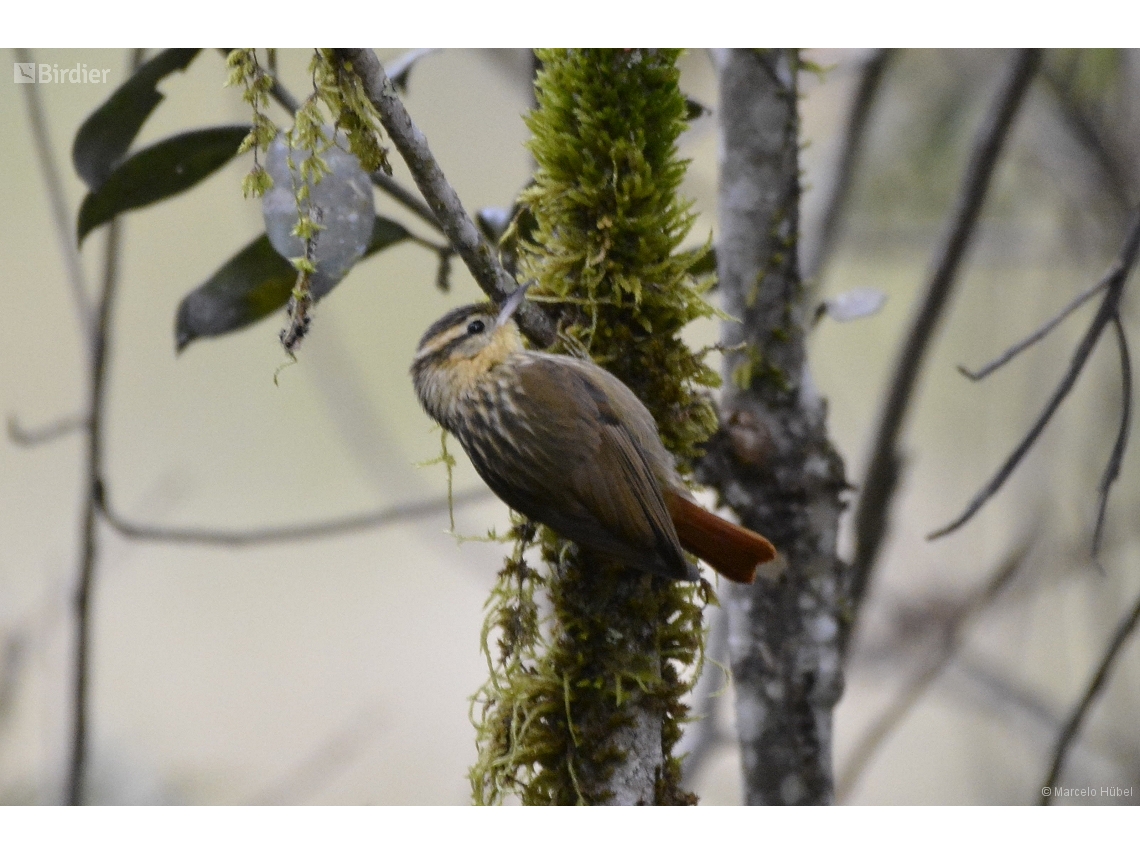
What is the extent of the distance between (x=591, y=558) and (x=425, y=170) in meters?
0.60

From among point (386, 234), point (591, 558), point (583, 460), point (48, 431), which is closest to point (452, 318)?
point (386, 234)

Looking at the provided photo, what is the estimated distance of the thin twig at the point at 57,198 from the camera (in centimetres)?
192

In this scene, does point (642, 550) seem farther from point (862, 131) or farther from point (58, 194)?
point (862, 131)

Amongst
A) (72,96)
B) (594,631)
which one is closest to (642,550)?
(594,631)

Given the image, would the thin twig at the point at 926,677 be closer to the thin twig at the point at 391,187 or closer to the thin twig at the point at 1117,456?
the thin twig at the point at 1117,456

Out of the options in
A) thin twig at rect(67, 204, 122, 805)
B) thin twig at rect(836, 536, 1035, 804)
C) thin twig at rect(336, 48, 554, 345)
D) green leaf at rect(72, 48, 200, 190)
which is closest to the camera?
thin twig at rect(336, 48, 554, 345)

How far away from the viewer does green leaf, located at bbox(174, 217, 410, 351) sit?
1810 millimetres

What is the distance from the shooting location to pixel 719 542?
1590mm

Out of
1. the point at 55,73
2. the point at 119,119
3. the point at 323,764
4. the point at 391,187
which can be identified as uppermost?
the point at 55,73

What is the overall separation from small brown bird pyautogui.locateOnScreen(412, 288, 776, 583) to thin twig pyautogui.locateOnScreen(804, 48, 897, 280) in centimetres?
105

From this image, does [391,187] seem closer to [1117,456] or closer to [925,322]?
[925,322]

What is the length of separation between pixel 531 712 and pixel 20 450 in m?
1.44

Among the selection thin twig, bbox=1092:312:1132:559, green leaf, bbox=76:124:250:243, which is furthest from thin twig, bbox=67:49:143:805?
thin twig, bbox=1092:312:1132:559

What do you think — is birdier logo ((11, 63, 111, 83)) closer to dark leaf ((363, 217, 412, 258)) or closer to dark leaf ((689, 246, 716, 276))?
dark leaf ((363, 217, 412, 258))
